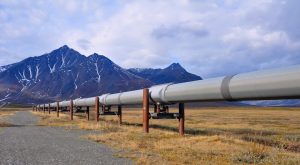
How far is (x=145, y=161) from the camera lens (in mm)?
12562

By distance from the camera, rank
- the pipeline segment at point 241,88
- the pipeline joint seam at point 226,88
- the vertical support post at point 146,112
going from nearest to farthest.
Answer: the pipeline segment at point 241,88 → the pipeline joint seam at point 226,88 → the vertical support post at point 146,112

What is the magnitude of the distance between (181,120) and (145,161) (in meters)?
10.6

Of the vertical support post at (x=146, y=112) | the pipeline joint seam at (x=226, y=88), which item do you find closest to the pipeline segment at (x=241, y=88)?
the pipeline joint seam at (x=226, y=88)

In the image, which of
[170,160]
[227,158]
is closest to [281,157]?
[227,158]

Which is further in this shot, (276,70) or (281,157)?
(281,157)

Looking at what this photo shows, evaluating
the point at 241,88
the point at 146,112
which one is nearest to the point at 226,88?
the point at 241,88

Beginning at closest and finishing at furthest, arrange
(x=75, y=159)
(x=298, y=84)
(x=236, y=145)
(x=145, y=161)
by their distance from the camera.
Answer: (x=298, y=84)
(x=145, y=161)
(x=75, y=159)
(x=236, y=145)

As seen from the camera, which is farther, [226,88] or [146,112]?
[146,112]

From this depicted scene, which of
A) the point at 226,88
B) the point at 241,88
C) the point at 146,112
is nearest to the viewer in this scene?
the point at 241,88

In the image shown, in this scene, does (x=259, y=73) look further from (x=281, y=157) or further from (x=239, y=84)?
(x=281, y=157)

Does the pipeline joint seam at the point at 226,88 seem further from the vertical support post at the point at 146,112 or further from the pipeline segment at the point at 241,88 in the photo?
the vertical support post at the point at 146,112

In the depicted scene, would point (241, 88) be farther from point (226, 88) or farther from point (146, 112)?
point (146, 112)

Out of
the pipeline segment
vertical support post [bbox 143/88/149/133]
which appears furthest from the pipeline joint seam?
vertical support post [bbox 143/88/149/133]

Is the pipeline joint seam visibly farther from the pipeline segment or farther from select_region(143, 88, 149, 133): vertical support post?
select_region(143, 88, 149, 133): vertical support post
